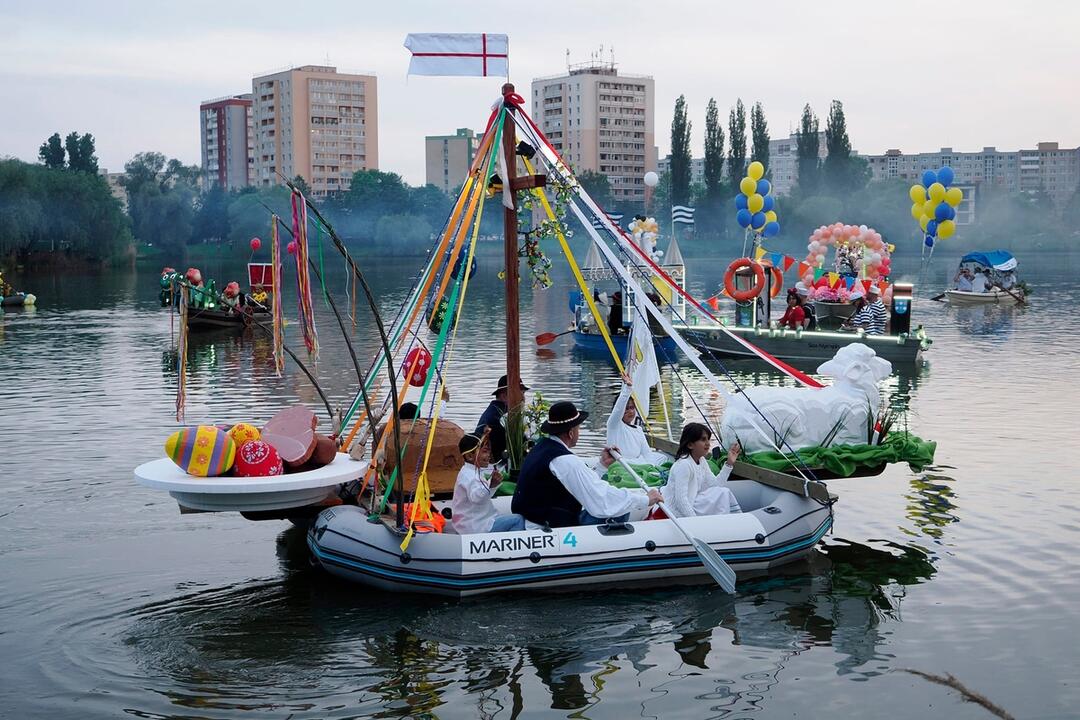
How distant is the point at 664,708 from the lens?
8211 mm

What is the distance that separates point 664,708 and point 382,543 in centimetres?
311

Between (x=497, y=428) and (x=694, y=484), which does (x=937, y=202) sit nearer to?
(x=497, y=428)

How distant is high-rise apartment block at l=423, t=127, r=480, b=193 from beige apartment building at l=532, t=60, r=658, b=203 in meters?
12.6

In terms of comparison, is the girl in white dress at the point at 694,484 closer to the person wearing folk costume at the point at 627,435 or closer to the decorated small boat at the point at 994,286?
the person wearing folk costume at the point at 627,435

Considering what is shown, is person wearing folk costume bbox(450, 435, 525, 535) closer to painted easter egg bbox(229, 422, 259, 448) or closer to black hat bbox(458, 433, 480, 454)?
black hat bbox(458, 433, 480, 454)

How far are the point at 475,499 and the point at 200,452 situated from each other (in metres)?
2.42

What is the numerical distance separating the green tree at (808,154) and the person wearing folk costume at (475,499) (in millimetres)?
84952

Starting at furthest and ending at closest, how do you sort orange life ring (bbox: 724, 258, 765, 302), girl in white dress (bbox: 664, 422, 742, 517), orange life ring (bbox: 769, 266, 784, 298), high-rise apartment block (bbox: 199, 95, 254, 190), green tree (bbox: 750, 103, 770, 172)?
high-rise apartment block (bbox: 199, 95, 254, 190) → green tree (bbox: 750, 103, 770, 172) → orange life ring (bbox: 769, 266, 784, 298) → orange life ring (bbox: 724, 258, 765, 302) → girl in white dress (bbox: 664, 422, 742, 517)

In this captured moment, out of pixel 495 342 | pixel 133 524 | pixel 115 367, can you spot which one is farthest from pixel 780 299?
pixel 133 524

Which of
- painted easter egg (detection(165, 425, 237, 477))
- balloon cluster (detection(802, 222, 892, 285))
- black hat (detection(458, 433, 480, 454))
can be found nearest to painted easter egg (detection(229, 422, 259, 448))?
painted easter egg (detection(165, 425, 237, 477))

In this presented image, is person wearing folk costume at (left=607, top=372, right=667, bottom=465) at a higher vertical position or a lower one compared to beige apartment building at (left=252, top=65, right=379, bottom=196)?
lower

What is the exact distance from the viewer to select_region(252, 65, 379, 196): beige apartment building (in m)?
145

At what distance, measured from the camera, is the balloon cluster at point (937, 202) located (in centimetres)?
2836

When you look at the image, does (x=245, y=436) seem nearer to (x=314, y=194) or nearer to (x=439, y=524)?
(x=439, y=524)
